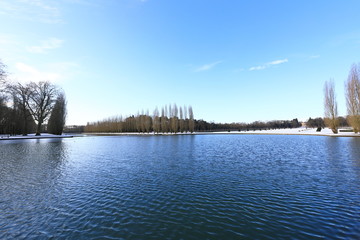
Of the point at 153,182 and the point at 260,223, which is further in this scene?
the point at 153,182


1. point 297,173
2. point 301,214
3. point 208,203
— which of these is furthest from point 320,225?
point 297,173

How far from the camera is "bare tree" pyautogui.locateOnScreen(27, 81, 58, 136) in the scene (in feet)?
179

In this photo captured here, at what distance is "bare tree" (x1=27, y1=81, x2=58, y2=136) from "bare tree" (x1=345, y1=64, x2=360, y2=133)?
85.8 meters

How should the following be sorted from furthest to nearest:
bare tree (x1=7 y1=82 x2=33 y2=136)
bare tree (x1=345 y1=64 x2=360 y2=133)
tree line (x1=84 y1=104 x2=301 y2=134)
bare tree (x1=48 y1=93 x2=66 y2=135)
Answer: tree line (x1=84 y1=104 x2=301 y2=134) → bare tree (x1=48 y1=93 x2=66 y2=135) → bare tree (x1=7 y1=82 x2=33 y2=136) → bare tree (x1=345 y1=64 x2=360 y2=133)

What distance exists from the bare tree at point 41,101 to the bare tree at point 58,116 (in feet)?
4.84

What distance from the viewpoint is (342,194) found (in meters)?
7.58

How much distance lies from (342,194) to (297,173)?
3.51 meters

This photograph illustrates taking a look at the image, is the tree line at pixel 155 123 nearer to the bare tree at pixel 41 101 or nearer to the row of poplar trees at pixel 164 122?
the row of poplar trees at pixel 164 122

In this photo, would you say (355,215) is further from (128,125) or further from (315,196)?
(128,125)

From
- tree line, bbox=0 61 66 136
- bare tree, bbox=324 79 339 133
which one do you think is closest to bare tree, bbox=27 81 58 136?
tree line, bbox=0 61 66 136

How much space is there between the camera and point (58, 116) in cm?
5922

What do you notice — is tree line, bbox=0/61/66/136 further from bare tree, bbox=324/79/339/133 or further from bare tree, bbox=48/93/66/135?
bare tree, bbox=324/79/339/133

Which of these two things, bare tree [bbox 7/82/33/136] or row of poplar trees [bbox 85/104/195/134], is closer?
bare tree [bbox 7/82/33/136]

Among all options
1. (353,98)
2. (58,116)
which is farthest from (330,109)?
(58,116)
